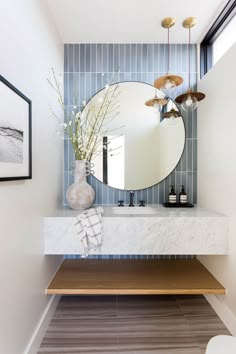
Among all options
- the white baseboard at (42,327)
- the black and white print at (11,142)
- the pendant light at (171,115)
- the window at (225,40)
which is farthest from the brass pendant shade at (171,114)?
the white baseboard at (42,327)

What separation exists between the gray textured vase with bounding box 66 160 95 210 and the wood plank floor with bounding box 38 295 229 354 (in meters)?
0.89

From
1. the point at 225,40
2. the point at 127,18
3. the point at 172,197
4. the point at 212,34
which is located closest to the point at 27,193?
the point at 172,197

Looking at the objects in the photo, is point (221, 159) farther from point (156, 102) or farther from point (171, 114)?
point (156, 102)

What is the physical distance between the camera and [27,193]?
1.40 meters

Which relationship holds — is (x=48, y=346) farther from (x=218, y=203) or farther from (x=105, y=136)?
(x=105, y=136)

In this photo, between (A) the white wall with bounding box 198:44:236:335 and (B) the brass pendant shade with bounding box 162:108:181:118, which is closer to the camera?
(A) the white wall with bounding box 198:44:236:335

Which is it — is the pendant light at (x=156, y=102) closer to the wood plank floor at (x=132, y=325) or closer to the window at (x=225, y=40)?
the window at (x=225, y=40)

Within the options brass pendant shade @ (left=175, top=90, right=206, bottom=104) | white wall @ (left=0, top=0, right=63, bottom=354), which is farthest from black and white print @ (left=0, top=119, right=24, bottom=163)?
brass pendant shade @ (left=175, top=90, right=206, bottom=104)

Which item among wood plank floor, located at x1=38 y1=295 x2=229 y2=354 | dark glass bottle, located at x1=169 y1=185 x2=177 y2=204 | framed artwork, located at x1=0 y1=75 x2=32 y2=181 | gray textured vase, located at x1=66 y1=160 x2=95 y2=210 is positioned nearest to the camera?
framed artwork, located at x1=0 y1=75 x2=32 y2=181

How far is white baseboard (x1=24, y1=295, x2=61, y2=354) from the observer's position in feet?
4.81

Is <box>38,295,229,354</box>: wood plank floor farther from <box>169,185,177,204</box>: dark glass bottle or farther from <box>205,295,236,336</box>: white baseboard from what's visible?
<box>169,185,177,204</box>: dark glass bottle

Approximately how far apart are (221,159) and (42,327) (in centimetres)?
181

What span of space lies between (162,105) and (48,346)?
222 cm

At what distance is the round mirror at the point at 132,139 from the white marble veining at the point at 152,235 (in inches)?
27.3
